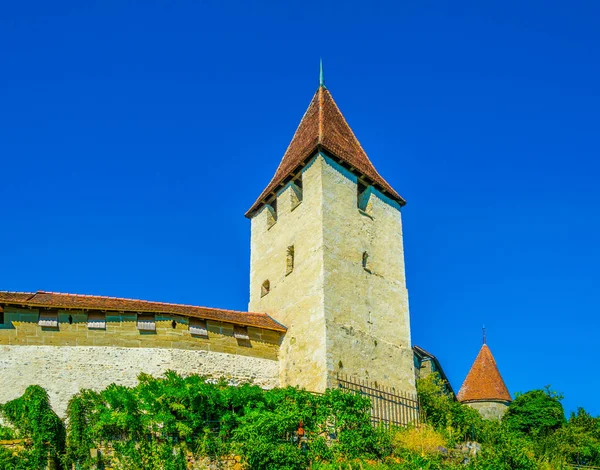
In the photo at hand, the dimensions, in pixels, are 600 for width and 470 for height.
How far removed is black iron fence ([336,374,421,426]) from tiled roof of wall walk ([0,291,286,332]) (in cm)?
321

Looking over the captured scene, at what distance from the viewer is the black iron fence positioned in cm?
2112

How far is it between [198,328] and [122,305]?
240 centimetres

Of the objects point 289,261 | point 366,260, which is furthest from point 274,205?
point 366,260

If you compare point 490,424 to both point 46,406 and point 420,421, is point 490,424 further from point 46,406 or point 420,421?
point 46,406

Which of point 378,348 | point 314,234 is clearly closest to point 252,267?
point 314,234

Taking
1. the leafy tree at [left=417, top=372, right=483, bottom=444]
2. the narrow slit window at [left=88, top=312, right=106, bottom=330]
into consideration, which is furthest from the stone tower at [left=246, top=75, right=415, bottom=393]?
the narrow slit window at [left=88, top=312, right=106, bottom=330]

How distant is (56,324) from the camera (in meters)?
19.7

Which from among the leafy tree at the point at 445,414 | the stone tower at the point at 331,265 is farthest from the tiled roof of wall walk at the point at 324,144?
the leafy tree at the point at 445,414

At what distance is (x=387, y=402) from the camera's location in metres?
22.0

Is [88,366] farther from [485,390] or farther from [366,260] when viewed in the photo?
[485,390]

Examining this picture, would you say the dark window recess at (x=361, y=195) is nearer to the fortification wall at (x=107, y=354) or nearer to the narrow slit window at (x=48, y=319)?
the fortification wall at (x=107, y=354)

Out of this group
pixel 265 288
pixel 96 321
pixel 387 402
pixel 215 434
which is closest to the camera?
pixel 215 434

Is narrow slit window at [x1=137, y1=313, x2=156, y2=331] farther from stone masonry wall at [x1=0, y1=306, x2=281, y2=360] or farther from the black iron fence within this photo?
the black iron fence

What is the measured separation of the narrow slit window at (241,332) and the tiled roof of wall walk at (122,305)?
0.79 ft
